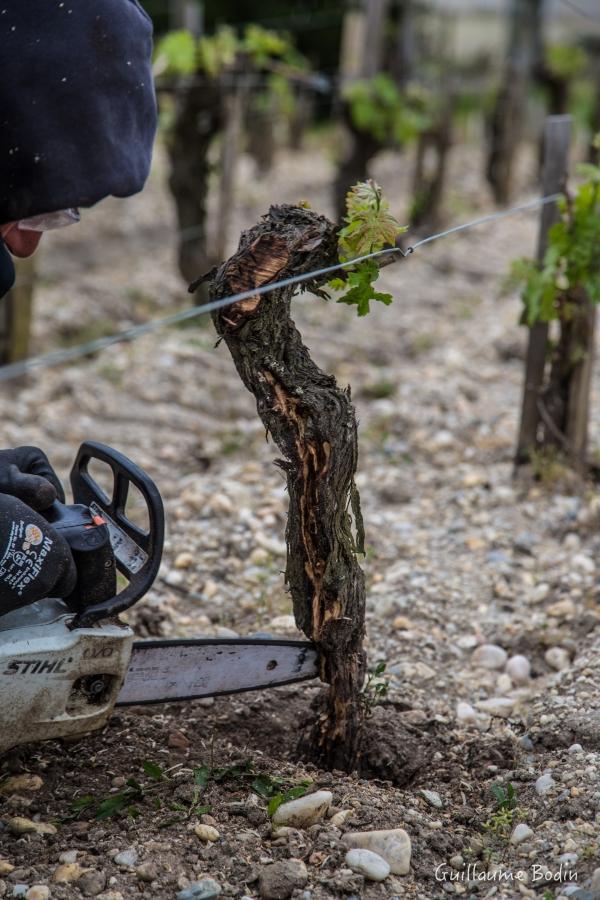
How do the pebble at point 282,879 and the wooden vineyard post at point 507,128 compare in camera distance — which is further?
the wooden vineyard post at point 507,128

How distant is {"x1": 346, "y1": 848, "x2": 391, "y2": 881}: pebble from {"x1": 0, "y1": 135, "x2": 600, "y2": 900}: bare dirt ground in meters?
0.03

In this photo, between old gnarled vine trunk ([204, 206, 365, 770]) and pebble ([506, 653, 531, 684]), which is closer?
old gnarled vine trunk ([204, 206, 365, 770])

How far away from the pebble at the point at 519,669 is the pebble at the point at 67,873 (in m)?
1.74

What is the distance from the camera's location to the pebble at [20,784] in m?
2.62

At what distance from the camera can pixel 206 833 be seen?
2400 mm

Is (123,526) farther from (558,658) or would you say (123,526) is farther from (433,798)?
(558,658)

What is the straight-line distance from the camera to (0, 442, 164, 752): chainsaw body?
92.8 inches

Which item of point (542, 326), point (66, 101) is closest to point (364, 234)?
point (66, 101)

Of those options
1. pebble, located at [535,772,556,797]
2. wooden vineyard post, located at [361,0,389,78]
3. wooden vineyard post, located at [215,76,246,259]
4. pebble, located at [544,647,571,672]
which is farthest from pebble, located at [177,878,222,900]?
wooden vineyard post, located at [361,0,389,78]

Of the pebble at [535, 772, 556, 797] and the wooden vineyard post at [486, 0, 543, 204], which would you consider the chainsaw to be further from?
the wooden vineyard post at [486, 0, 543, 204]

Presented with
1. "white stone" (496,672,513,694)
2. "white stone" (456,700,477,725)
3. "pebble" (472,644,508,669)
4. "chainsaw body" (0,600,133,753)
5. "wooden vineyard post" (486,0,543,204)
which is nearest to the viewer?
"chainsaw body" (0,600,133,753)

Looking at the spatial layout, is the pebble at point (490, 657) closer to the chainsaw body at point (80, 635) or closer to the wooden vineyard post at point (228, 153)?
the chainsaw body at point (80, 635)

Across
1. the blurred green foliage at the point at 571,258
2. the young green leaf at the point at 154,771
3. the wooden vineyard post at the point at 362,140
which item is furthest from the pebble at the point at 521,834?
the wooden vineyard post at the point at 362,140

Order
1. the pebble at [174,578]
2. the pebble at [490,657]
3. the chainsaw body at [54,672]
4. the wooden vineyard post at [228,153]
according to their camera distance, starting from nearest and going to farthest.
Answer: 1. the chainsaw body at [54,672]
2. the pebble at [490,657]
3. the pebble at [174,578]
4. the wooden vineyard post at [228,153]
